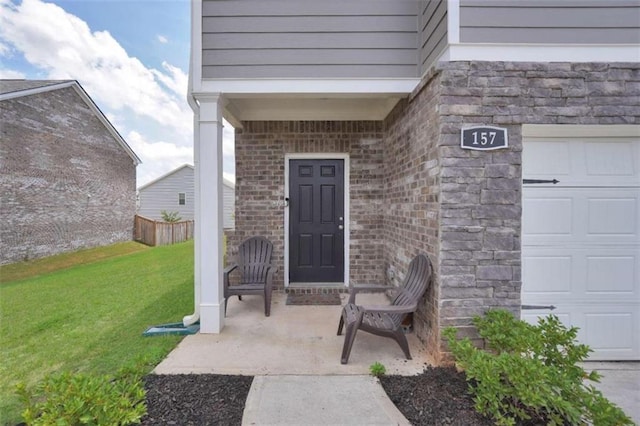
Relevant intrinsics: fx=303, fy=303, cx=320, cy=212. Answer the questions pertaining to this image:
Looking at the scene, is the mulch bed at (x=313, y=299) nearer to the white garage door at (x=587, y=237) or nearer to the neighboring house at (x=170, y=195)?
the white garage door at (x=587, y=237)

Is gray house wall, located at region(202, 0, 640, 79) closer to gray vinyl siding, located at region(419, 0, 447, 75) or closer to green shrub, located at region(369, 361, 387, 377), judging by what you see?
gray vinyl siding, located at region(419, 0, 447, 75)

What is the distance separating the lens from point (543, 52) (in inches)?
98.9

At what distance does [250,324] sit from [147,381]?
4.27 feet

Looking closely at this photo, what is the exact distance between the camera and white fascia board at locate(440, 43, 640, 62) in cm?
249

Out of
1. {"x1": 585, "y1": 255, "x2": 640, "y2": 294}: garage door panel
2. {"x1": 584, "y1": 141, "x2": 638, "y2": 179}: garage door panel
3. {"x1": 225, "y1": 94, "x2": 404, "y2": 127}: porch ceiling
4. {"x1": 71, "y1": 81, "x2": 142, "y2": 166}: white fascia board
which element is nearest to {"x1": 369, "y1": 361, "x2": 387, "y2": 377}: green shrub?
{"x1": 585, "y1": 255, "x2": 640, "y2": 294}: garage door panel

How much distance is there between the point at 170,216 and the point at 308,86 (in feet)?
59.1

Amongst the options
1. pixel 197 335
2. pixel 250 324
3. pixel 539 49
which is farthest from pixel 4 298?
pixel 539 49

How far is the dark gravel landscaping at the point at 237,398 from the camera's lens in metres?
1.84

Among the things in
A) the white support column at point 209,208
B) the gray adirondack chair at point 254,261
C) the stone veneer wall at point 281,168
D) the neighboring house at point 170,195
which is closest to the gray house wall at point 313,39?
the white support column at point 209,208

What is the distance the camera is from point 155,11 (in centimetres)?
427

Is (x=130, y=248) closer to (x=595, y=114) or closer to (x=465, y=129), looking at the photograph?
(x=465, y=129)

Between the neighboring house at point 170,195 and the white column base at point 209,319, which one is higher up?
the neighboring house at point 170,195

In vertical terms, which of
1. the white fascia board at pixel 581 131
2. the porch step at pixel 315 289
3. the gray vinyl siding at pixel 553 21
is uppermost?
the gray vinyl siding at pixel 553 21

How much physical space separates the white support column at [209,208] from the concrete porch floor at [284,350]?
289 millimetres
